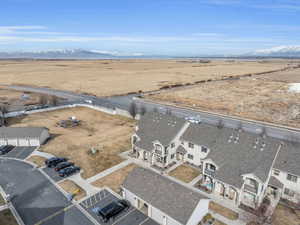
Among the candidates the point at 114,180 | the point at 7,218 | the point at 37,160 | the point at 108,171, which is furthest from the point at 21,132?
the point at 114,180

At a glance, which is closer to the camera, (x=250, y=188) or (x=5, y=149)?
(x=250, y=188)

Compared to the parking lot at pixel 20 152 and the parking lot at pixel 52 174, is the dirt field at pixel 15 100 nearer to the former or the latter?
the parking lot at pixel 20 152

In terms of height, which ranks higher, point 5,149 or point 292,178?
point 292,178

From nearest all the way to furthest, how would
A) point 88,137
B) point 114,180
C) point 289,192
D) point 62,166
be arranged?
point 289,192, point 114,180, point 62,166, point 88,137

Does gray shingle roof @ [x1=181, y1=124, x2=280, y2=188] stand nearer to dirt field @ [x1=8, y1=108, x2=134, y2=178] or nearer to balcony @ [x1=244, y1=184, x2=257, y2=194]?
balcony @ [x1=244, y1=184, x2=257, y2=194]

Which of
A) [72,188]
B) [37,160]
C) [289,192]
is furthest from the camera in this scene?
[37,160]

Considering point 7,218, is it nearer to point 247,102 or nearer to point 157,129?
point 157,129
